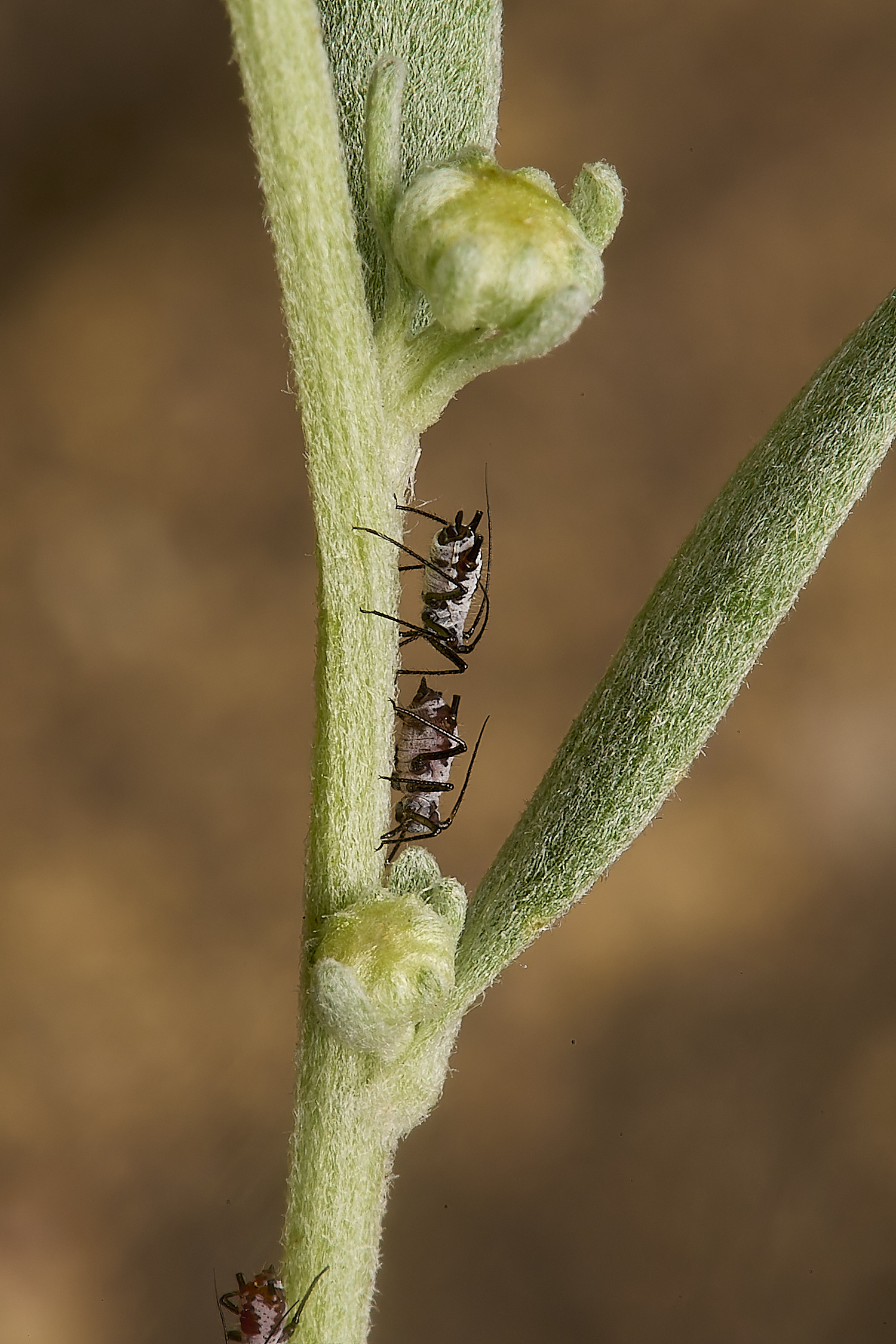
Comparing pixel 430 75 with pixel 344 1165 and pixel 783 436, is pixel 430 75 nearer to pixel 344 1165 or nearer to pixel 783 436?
pixel 783 436

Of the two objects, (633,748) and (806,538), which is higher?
(806,538)

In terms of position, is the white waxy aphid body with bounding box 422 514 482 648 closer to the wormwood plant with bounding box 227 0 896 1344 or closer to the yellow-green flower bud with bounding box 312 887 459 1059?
the wormwood plant with bounding box 227 0 896 1344

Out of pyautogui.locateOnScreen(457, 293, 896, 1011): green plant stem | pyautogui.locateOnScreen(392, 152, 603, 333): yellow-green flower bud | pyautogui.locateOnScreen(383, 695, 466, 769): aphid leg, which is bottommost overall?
pyautogui.locateOnScreen(457, 293, 896, 1011): green plant stem

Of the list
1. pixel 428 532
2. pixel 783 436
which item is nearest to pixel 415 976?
pixel 783 436

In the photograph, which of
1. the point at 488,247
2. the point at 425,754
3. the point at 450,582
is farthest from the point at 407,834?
the point at 488,247

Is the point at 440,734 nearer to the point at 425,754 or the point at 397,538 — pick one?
the point at 425,754

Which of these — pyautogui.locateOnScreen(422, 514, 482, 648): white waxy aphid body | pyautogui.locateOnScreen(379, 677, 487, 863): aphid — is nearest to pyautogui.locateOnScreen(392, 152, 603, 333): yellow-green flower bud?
pyautogui.locateOnScreen(422, 514, 482, 648): white waxy aphid body

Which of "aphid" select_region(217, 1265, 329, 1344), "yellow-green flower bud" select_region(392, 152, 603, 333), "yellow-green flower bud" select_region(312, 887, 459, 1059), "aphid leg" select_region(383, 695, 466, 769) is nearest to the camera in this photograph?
"yellow-green flower bud" select_region(392, 152, 603, 333)
